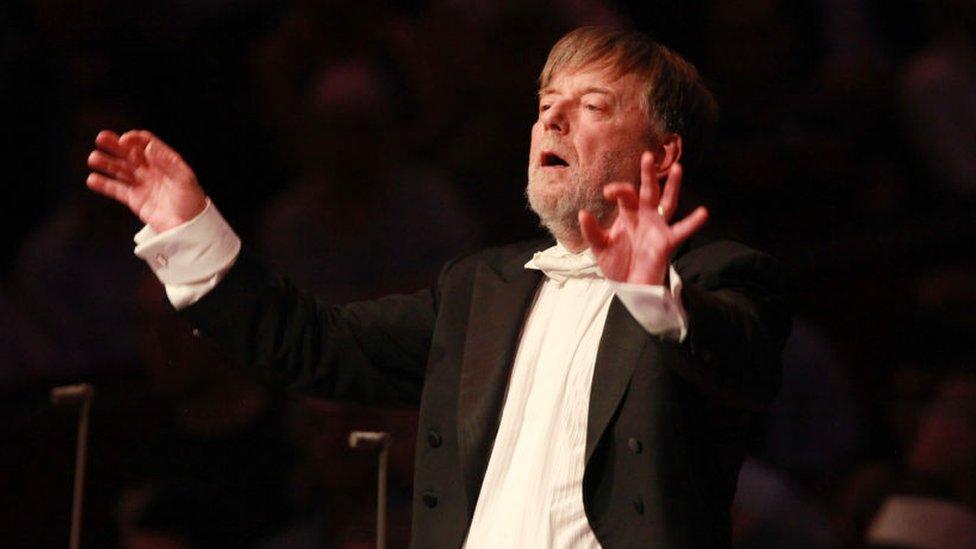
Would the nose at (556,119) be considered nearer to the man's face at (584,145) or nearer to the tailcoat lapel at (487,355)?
the man's face at (584,145)

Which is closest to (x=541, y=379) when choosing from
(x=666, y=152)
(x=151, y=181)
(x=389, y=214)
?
(x=666, y=152)

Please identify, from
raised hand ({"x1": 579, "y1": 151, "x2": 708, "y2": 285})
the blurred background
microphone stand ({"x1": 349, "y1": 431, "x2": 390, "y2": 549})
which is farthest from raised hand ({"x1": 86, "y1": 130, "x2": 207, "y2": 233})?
the blurred background

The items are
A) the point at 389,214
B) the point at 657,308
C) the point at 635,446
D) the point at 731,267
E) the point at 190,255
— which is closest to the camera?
the point at 657,308

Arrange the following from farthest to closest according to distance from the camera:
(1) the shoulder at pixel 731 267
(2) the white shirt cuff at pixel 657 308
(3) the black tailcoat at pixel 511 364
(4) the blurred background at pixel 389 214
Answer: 1. (4) the blurred background at pixel 389 214
2. (1) the shoulder at pixel 731 267
3. (3) the black tailcoat at pixel 511 364
4. (2) the white shirt cuff at pixel 657 308

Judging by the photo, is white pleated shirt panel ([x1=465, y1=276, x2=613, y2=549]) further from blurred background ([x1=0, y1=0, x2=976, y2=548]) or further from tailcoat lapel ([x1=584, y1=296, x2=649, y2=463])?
blurred background ([x1=0, y1=0, x2=976, y2=548])

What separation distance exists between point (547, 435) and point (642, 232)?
1.04 feet

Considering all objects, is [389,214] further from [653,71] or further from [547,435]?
[547,435]

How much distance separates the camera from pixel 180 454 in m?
3.33

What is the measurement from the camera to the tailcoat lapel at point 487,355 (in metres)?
1.92

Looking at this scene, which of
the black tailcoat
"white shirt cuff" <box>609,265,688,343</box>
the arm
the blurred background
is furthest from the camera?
the blurred background

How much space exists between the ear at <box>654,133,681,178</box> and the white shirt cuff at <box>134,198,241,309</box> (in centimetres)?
58

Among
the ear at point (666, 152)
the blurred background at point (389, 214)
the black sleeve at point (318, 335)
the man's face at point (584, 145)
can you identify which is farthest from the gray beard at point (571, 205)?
the blurred background at point (389, 214)

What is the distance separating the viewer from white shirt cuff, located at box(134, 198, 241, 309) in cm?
200

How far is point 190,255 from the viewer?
2010 millimetres
